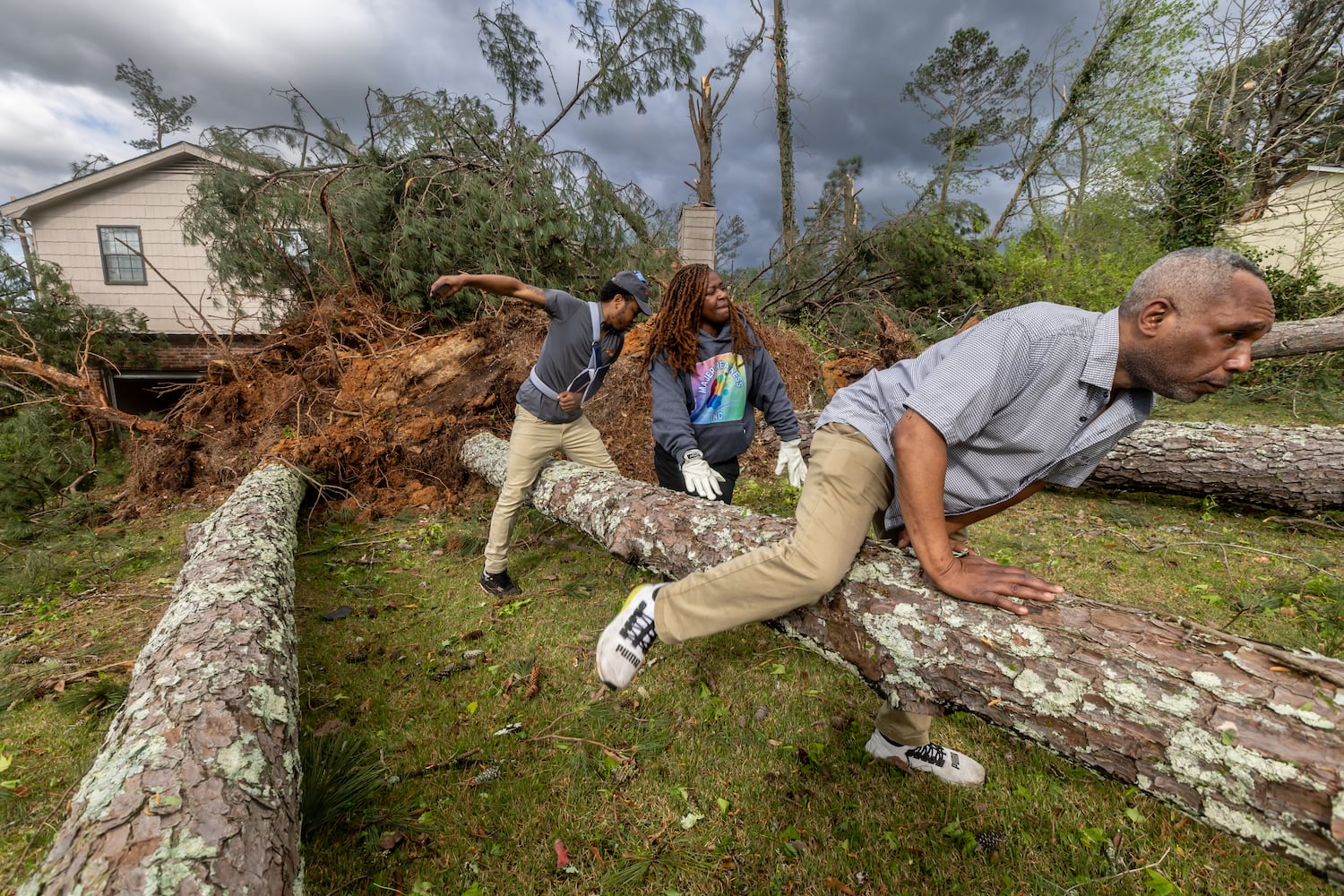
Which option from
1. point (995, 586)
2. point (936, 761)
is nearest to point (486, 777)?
point (936, 761)

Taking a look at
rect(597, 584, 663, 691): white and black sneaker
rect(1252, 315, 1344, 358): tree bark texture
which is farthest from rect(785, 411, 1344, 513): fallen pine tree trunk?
rect(597, 584, 663, 691): white and black sneaker

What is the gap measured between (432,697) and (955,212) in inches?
466

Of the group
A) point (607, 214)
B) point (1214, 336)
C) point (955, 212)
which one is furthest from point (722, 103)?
point (1214, 336)

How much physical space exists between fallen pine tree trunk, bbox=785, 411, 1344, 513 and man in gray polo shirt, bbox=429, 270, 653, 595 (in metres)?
4.16

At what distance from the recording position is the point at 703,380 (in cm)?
288

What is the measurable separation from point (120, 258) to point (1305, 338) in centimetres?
2089

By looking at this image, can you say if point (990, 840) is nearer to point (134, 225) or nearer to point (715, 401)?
point (715, 401)

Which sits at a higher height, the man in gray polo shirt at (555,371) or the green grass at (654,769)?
the man in gray polo shirt at (555,371)

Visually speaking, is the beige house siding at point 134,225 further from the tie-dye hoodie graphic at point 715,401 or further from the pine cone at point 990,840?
the pine cone at point 990,840

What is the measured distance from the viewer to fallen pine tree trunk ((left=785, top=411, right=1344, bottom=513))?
13.9 ft

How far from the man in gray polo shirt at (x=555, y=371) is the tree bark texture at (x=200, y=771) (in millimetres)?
1314

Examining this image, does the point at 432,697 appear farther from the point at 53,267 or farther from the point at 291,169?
the point at 53,267

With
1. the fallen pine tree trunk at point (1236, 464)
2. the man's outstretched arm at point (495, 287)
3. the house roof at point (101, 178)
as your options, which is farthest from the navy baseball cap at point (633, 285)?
the house roof at point (101, 178)

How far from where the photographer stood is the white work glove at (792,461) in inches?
119
